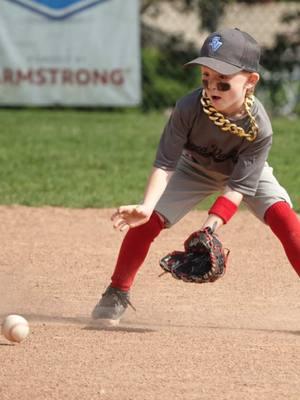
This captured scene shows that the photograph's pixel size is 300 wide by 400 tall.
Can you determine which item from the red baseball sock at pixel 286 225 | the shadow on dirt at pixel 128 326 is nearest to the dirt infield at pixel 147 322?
the shadow on dirt at pixel 128 326

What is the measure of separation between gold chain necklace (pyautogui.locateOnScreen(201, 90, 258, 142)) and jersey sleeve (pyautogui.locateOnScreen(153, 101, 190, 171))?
12cm

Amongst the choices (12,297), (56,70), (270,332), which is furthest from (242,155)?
(56,70)

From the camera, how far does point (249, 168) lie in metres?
4.61

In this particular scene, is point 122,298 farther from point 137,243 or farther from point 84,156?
point 84,156

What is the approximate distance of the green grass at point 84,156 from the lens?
8391 millimetres

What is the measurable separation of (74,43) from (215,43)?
7.57m

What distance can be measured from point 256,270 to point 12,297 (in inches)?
58.6

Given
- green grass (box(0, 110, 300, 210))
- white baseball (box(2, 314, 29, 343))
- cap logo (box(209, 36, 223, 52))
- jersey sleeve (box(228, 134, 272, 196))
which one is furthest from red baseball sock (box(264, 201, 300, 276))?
green grass (box(0, 110, 300, 210))

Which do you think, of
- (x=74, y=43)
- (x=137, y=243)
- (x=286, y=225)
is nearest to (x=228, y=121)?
(x=286, y=225)

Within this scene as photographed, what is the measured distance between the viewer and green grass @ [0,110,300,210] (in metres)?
8.39

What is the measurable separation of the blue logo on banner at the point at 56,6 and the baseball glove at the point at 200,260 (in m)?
7.65

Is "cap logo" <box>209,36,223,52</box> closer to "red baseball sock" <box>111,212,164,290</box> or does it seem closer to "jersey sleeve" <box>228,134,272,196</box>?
"jersey sleeve" <box>228,134,272,196</box>

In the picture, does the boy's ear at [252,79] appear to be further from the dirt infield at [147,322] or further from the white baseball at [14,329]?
the white baseball at [14,329]

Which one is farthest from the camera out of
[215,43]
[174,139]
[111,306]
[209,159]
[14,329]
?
[111,306]
